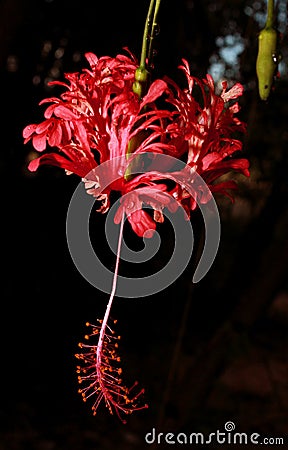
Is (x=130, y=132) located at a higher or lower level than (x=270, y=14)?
lower

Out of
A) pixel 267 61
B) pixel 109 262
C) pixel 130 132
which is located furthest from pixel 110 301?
Result: pixel 109 262

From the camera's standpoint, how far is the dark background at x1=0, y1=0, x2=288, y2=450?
2.08 metres

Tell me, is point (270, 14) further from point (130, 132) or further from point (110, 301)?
point (110, 301)

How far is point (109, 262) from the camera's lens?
231 cm

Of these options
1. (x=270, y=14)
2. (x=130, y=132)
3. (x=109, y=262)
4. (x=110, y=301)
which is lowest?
(x=109, y=262)

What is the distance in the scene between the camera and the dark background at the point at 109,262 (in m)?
2.08

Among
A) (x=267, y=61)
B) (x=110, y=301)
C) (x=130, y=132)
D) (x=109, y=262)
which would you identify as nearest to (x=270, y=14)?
(x=267, y=61)

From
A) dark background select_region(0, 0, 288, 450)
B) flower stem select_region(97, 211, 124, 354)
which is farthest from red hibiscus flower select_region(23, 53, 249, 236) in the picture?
dark background select_region(0, 0, 288, 450)

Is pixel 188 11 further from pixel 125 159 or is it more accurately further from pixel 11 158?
pixel 125 159

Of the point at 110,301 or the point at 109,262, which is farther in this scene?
the point at 109,262

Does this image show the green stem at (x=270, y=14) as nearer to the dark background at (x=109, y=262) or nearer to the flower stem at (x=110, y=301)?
the flower stem at (x=110, y=301)

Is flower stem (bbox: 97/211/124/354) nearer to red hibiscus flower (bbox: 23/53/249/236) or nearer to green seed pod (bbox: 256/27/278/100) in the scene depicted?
red hibiscus flower (bbox: 23/53/249/236)

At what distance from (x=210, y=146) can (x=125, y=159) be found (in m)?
0.10

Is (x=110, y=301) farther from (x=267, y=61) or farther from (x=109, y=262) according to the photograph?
(x=109, y=262)
